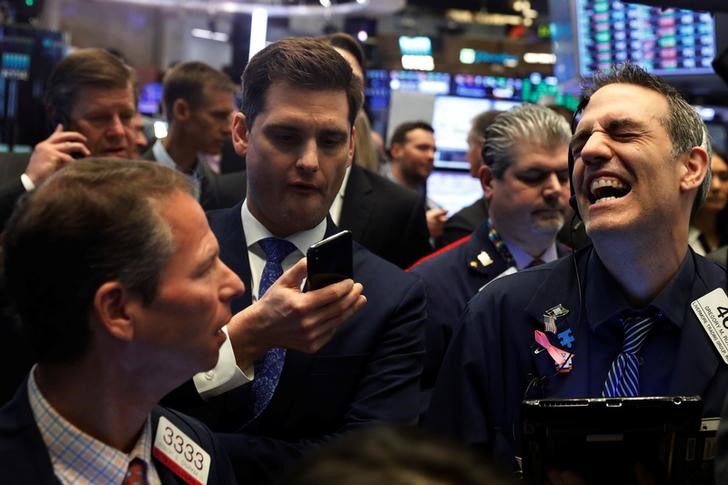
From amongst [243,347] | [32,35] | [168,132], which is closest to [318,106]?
[243,347]

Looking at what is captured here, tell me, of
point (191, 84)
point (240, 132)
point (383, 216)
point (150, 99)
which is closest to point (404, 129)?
point (191, 84)

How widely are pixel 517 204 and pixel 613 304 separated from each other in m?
1.25

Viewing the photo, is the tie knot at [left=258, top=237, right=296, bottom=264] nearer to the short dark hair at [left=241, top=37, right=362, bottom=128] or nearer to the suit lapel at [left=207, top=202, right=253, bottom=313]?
the suit lapel at [left=207, top=202, right=253, bottom=313]

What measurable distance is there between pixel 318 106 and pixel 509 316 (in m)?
0.71

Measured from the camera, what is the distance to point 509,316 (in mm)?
2400

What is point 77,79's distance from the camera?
3812 mm

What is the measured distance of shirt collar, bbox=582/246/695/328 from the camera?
2340 millimetres

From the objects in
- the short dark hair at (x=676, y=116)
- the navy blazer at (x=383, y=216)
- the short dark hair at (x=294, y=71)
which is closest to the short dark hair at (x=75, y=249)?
the short dark hair at (x=294, y=71)

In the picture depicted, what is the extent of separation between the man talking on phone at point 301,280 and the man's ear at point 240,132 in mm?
16

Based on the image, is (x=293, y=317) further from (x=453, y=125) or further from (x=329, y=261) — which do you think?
(x=453, y=125)

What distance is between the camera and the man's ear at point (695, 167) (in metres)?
2.49

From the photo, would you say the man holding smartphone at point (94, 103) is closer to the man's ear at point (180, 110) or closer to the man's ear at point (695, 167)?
the man's ear at point (180, 110)

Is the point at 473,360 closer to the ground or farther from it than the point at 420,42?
closer to the ground

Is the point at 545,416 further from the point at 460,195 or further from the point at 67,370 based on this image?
the point at 460,195
